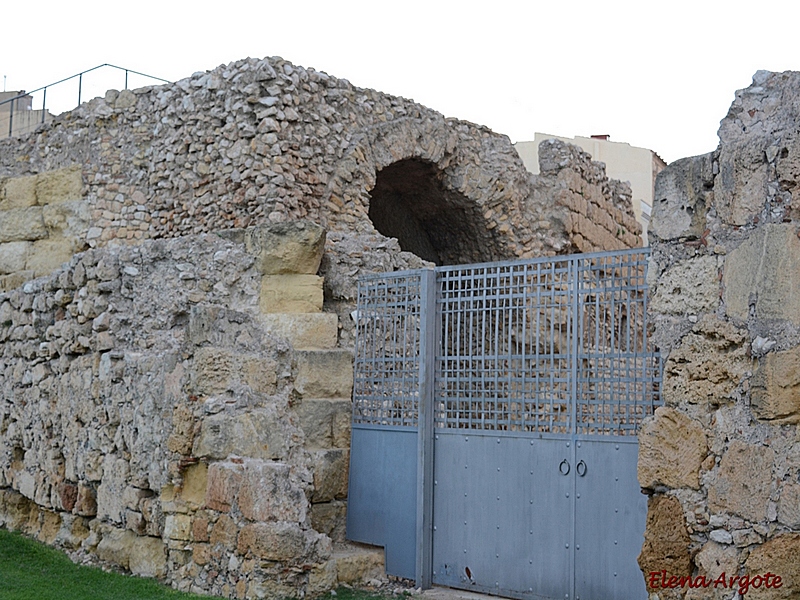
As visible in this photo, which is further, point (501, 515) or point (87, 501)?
point (87, 501)

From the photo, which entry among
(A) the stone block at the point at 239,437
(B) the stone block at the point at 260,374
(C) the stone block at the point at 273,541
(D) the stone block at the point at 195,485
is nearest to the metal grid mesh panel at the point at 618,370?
(C) the stone block at the point at 273,541

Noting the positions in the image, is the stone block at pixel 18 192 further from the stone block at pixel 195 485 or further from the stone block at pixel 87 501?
the stone block at pixel 195 485

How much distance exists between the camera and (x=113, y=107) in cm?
1036

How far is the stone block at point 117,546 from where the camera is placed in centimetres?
719

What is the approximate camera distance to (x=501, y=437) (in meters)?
6.46

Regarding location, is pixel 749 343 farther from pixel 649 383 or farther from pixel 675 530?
pixel 649 383

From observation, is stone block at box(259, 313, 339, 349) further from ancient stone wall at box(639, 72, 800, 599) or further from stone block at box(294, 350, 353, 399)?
ancient stone wall at box(639, 72, 800, 599)

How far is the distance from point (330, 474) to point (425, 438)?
833 mm

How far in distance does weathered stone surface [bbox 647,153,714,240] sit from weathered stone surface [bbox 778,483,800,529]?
1230 mm

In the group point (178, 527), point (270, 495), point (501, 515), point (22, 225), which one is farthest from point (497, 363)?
point (22, 225)

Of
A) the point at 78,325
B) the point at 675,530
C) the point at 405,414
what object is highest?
the point at 78,325

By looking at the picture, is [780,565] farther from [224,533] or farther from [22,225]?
[22,225]

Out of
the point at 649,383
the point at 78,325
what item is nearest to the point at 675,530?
the point at 649,383

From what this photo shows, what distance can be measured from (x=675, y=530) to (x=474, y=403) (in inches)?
96.4
